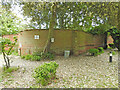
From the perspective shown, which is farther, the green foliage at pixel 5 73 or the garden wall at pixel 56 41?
the garden wall at pixel 56 41

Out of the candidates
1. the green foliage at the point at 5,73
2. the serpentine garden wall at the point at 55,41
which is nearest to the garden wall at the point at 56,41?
the serpentine garden wall at the point at 55,41

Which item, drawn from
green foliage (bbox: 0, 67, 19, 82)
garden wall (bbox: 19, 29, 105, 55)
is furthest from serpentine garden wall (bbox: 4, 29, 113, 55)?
green foliage (bbox: 0, 67, 19, 82)

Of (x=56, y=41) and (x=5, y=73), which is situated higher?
(x=56, y=41)

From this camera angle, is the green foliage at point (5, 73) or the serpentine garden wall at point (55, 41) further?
the serpentine garden wall at point (55, 41)

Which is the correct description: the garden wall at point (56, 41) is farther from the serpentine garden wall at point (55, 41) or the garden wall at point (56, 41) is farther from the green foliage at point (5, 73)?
the green foliage at point (5, 73)

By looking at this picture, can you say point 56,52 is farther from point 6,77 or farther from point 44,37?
point 6,77

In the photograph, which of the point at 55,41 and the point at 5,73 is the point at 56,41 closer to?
the point at 55,41

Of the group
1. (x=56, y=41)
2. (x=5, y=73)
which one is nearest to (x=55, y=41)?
(x=56, y=41)

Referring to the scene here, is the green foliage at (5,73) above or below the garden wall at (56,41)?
below

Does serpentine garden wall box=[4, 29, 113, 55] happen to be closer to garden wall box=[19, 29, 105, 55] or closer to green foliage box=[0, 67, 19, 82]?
garden wall box=[19, 29, 105, 55]

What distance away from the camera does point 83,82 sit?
Answer: 2.83 meters

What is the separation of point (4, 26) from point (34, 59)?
9.47 ft

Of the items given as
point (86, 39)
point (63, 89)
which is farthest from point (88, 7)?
point (63, 89)

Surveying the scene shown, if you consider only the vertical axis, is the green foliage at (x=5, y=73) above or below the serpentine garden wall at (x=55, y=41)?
below
